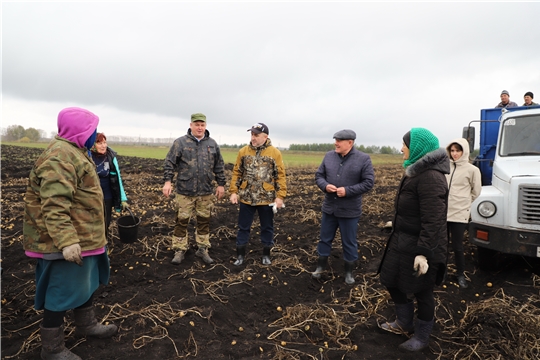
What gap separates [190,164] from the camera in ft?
16.0

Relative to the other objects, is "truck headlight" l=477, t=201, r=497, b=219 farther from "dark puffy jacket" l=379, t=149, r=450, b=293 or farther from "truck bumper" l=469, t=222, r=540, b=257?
"dark puffy jacket" l=379, t=149, r=450, b=293

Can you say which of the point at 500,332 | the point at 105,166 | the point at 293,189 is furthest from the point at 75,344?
the point at 293,189

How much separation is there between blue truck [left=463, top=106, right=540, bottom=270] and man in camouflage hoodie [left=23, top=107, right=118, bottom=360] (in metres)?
4.84

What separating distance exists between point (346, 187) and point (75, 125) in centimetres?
317

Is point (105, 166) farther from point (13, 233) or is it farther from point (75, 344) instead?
point (13, 233)

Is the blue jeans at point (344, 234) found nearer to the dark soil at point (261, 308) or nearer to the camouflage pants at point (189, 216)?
the dark soil at point (261, 308)

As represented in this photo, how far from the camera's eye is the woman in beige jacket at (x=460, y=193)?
14.5ft

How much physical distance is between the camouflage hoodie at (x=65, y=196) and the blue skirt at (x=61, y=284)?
0.44ft

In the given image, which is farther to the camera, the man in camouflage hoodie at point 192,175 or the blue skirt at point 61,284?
the man in camouflage hoodie at point 192,175

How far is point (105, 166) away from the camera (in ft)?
15.1

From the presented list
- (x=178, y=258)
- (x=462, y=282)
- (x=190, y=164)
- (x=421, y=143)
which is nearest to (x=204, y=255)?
(x=178, y=258)

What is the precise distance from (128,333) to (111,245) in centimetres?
283

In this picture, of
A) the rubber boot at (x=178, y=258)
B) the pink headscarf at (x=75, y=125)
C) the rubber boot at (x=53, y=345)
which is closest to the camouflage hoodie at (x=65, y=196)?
the pink headscarf at (x=75, y=125)

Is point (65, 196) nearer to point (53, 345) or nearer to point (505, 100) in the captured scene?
point (53, 345)
